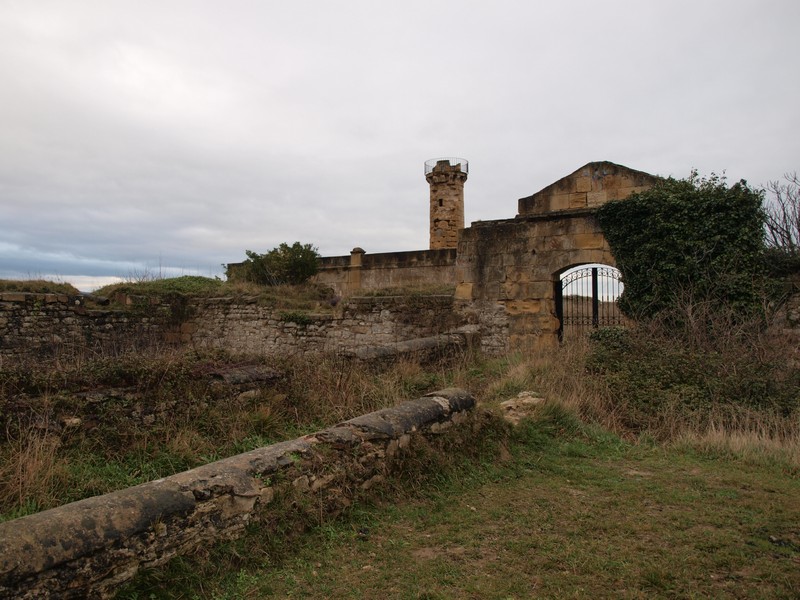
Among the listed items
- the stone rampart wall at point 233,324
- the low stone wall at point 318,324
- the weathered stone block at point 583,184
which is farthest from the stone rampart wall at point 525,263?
the low stone wall at point 318,324

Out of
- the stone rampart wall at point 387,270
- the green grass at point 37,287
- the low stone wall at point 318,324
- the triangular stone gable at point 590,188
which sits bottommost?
the low stone wall at point 318,324

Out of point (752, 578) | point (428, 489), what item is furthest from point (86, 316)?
point (752, 578)

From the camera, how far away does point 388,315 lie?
1329cm

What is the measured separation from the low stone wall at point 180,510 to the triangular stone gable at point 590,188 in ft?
27.3

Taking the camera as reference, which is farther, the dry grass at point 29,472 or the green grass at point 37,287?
the green grass at point 37,287

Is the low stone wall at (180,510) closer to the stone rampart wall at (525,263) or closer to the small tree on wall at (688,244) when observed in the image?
the small tree on wall at (688,244)

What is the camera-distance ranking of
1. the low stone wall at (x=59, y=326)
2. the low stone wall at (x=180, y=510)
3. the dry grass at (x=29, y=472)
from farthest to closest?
1. the low stone wall at (x=59, y=326)
2. the dry grass at (x=29, y=472)
3. the low stone wall at (x=180, y=510)

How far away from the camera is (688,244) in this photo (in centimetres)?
977

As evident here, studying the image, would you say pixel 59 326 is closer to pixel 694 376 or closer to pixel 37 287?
pixel 37 287

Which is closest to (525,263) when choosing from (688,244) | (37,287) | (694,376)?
(688,244)

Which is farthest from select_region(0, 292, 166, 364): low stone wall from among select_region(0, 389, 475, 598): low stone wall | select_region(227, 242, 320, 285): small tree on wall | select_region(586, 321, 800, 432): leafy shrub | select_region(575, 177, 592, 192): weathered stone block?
select_region(575, 177, 592, 192): weathered stone block

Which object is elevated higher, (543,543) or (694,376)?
(694,376)

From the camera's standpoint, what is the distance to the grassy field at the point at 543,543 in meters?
3.04

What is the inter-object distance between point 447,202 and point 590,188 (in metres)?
13.4
